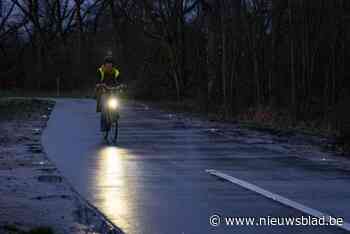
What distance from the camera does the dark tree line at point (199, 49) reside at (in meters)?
28.1

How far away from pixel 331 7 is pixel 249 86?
6281 mm

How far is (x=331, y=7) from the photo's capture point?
88.8 feet

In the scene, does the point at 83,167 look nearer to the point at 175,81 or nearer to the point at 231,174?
the point at 231,174

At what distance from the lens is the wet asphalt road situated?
859 cm

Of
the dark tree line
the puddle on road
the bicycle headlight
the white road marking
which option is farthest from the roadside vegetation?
the puddle on road

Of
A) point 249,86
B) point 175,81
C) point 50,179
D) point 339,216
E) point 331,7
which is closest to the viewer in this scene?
point 339,216

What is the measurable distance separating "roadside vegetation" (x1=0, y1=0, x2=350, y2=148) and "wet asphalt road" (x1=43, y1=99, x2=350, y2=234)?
11.1 ft

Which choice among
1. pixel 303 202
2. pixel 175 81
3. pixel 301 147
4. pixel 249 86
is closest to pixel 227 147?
pixel 301 147

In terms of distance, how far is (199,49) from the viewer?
4619 centimetres

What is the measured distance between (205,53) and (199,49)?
2951 millimetres

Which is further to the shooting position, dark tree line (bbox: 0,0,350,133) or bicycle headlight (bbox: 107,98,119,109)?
dark tree line (bbox: 0,0,350,133)

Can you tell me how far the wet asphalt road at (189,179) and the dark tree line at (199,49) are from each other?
701cm

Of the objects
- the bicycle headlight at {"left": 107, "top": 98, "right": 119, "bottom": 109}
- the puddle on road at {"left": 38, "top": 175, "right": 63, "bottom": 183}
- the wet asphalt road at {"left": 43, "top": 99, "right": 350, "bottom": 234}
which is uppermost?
the bicycle headlight at {"left": 107, "top": 98, "right": 119, "bottom": 109}

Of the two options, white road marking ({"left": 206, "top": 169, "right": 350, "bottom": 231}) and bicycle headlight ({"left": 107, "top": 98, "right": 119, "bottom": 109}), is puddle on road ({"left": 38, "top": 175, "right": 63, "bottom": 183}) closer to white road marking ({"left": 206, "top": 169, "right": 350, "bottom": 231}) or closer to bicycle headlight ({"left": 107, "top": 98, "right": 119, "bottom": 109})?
white road marking ({"left": 206, "top": 169, "right": 350, "bottom": 231})
